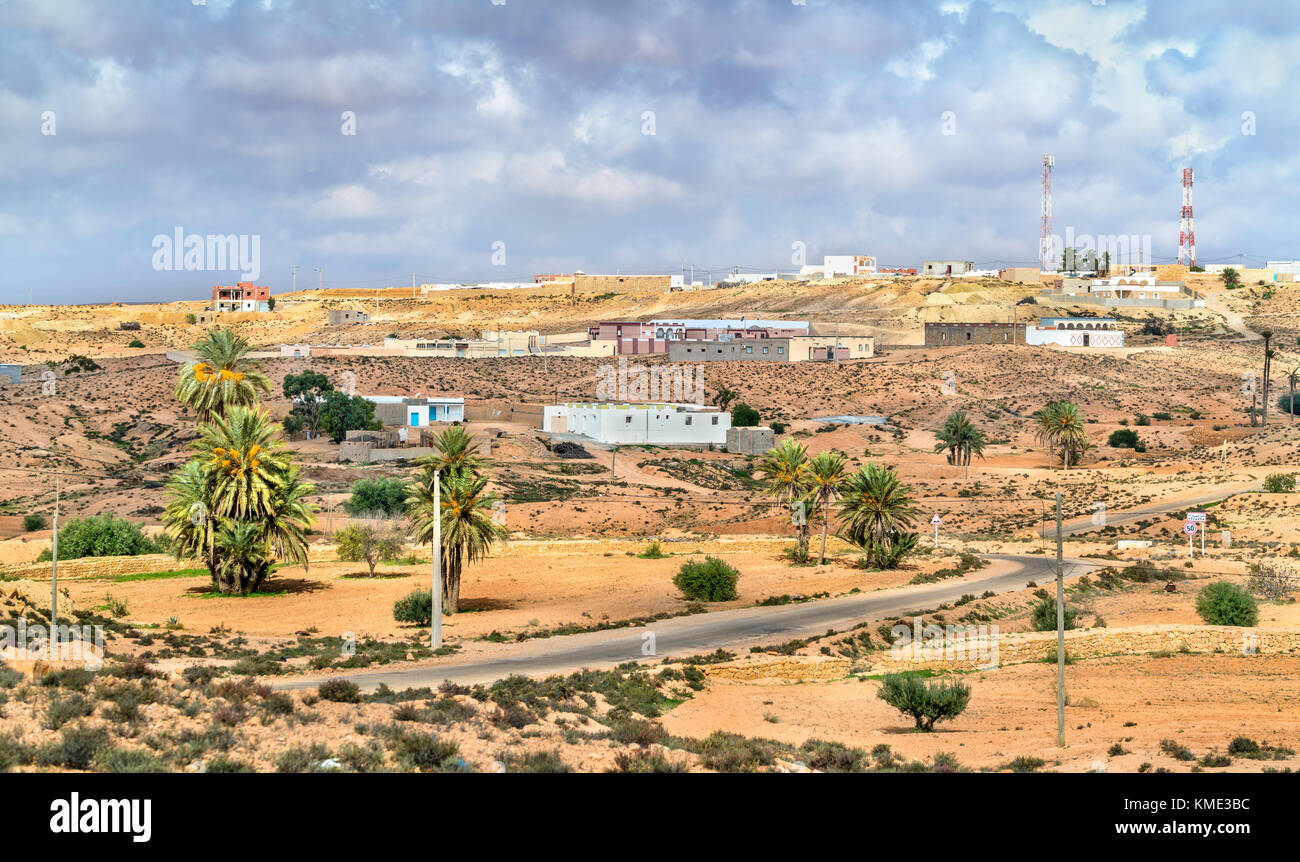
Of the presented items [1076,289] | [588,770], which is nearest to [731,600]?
[588,770]

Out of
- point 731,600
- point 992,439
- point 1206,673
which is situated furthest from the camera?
point 992,439

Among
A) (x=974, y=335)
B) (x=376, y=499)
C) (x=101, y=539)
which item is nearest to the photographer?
(x=101, y=539)

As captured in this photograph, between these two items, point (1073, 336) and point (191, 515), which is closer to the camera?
point (191, 515)

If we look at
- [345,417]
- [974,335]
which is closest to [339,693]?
[345,417]

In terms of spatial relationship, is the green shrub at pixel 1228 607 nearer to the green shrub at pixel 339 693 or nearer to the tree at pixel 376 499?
the green shrub at pixel 339 693

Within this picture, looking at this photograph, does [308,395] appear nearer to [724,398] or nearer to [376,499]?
[724,398]
